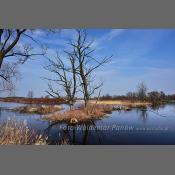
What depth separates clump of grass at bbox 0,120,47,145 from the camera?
31.9 ft

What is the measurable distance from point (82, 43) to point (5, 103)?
8.29ft

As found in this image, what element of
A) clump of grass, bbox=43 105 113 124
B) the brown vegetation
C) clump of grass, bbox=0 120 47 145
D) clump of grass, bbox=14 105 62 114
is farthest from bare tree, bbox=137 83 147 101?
clump of grass, bbox=0 120 47 145

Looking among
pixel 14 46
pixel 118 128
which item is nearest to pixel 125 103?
pixel 118 128

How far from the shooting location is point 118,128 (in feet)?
33.1

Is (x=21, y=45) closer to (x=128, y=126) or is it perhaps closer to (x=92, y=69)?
(x=92, y=69)

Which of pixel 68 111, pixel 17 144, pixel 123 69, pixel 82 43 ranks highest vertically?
pixel 82 43

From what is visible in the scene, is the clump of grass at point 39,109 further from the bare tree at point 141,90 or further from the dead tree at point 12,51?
the bare tree at point 141,90

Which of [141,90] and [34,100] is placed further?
[34,100]

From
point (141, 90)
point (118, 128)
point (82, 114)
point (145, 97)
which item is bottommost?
point (118, 128)

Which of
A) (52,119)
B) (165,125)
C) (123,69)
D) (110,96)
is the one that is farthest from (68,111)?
(165,125)

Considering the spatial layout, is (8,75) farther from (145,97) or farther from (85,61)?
(145,97)

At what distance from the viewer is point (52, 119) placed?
10.3 m

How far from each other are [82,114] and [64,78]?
105 cm

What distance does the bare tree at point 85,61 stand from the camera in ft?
33.7
